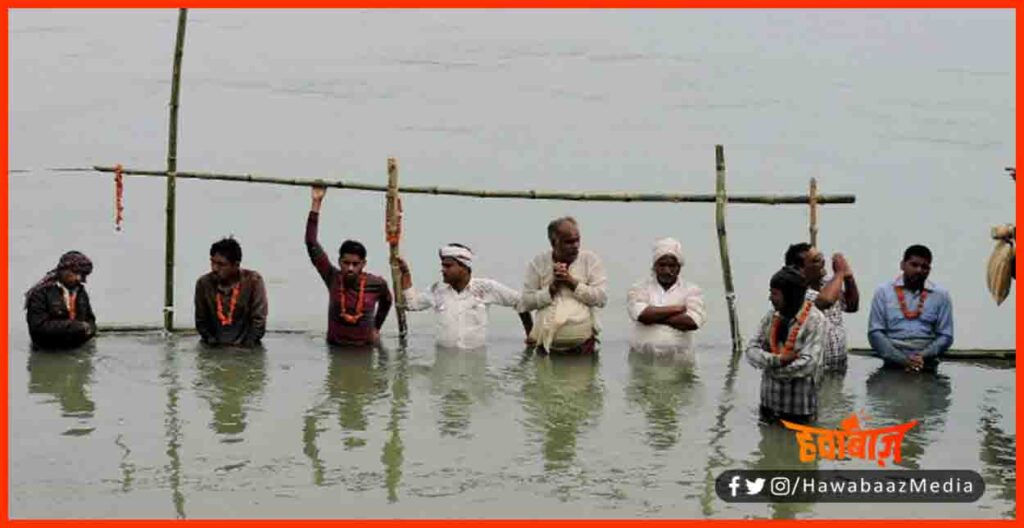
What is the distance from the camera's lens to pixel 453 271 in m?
10.5

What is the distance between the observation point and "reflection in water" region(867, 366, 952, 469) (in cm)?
867

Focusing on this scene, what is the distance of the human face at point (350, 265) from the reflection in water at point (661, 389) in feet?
5.42

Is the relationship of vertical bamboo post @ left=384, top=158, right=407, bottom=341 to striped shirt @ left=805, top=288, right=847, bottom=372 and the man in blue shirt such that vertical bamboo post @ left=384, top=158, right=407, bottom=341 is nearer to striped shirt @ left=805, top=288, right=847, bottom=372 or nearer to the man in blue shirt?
striped shirt @ left=805, top=288, right=847, bottom=372

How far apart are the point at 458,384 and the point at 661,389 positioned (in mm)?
1103

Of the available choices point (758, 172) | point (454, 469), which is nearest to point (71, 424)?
point (454, 469)

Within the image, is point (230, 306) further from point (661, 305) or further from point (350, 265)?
point (661, 305)

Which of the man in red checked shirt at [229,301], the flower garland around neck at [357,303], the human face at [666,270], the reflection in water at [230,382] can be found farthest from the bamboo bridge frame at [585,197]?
the reflection in water at [230,382]

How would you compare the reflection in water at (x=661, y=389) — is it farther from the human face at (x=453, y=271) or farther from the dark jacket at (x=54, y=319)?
the dark jacket at (x=54, y=319)

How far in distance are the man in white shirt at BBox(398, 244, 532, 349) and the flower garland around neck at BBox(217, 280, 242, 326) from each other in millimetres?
978

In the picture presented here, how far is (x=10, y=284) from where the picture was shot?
518 inches

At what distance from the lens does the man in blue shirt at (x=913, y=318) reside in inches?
395

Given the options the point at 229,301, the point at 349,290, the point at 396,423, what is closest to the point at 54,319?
the point at 229,301

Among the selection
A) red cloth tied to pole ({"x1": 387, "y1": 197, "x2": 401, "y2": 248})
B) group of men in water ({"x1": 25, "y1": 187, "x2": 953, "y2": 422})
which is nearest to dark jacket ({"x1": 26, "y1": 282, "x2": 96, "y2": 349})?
group of men in water ({"x1": 25, "y1": 187, "x2": 953, "y2": 422})

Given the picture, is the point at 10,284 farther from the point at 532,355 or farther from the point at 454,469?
the point at 454,469
